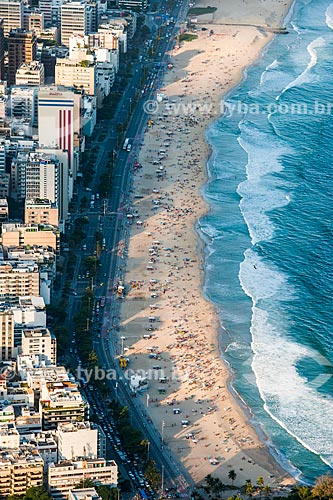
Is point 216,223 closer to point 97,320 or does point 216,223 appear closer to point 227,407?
point 97,320

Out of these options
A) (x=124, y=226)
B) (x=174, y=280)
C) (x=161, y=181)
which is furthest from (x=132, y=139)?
(x=174, y=280)

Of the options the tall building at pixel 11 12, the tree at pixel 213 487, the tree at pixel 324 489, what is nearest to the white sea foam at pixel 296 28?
the tall building at pixel 11 12

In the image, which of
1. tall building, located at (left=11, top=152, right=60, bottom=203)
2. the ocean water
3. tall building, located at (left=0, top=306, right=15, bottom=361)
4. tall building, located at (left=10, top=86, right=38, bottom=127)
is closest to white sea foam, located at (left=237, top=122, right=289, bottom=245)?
the ocean water

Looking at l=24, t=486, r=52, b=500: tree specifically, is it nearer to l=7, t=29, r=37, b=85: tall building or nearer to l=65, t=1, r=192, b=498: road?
l=65, t=1, r=192, b=498: road

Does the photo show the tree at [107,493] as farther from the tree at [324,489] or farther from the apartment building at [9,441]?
the tree at [324,489]

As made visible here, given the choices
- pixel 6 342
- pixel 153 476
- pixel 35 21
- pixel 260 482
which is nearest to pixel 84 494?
pixel 153 476

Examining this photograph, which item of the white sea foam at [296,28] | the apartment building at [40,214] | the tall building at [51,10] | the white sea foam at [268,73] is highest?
the apartment building at [40,214]
